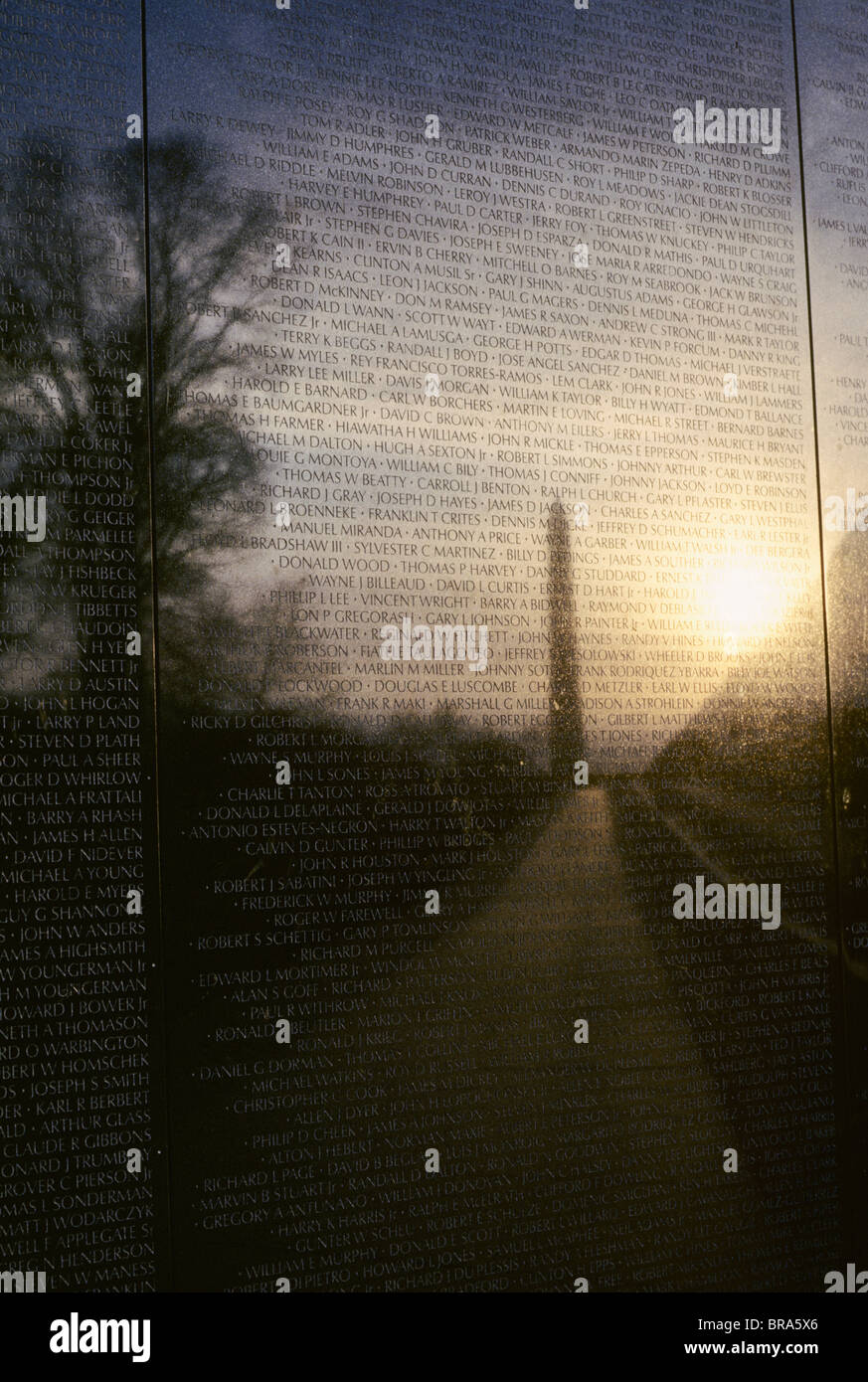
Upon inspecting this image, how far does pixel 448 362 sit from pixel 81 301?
4.75 ft

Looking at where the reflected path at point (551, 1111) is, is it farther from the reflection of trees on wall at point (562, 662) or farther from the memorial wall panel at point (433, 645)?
the reflection of trees on wall at point (562, 662)

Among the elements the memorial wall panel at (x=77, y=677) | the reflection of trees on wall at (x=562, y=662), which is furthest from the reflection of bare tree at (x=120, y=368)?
the reflection of trees on wall at (x=562, y=662)

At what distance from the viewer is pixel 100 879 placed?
15.1ft

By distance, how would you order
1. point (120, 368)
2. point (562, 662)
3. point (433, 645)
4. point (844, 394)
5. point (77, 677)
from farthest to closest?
point (844, 394) < point (562, 662) < point (433, 645) < point (120, 368) < point (77, 677)

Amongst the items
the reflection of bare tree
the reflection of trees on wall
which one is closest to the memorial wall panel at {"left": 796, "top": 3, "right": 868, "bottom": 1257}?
the reflection of trees on wall

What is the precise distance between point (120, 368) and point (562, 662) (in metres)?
2.07

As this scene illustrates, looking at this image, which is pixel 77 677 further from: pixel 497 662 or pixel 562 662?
pixel 562 662

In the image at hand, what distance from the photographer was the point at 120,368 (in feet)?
15.5

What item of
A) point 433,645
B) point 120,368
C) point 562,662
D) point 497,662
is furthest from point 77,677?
point 562,662

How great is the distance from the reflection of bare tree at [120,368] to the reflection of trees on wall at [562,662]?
1.32 m

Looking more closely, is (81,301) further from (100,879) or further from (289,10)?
(100,879)

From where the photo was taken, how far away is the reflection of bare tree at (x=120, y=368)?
15.0 ft

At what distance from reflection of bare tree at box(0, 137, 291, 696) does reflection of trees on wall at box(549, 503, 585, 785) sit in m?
1.32
